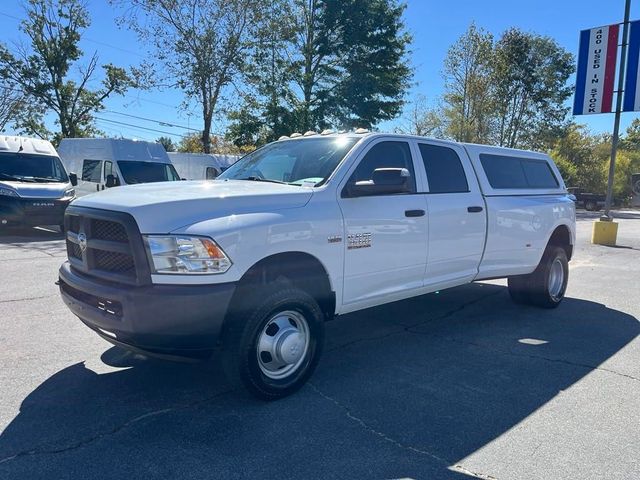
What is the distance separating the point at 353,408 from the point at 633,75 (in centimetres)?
1431

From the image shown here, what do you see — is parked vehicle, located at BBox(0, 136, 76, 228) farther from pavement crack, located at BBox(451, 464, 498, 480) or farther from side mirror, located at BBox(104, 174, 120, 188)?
pavement crack, located at BBox(451, 464, 498, 480)

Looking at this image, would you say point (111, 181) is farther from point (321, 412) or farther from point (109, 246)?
point (321, 412)

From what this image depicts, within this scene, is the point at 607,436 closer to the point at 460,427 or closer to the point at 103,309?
the point at 460,427

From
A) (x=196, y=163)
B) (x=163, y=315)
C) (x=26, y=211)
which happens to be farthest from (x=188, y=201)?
(x=196, y=163)

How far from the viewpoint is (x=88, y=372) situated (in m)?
4.25

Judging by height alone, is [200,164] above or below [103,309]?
above

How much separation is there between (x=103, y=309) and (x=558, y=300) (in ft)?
19.6

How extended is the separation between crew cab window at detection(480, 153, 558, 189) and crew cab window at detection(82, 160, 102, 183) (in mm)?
11882

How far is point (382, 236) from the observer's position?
14.8ft

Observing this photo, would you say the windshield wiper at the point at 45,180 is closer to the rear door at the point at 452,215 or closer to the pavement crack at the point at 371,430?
the rear door at the point at 452,215

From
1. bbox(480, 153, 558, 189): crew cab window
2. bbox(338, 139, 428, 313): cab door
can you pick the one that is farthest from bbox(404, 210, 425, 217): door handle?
bbox(480, 153, 558, 189): crew cab window

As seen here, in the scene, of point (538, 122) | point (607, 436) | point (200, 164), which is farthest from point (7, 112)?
point (607, 436)

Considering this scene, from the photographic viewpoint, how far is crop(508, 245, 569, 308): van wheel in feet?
22.3

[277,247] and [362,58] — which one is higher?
[362,58]
